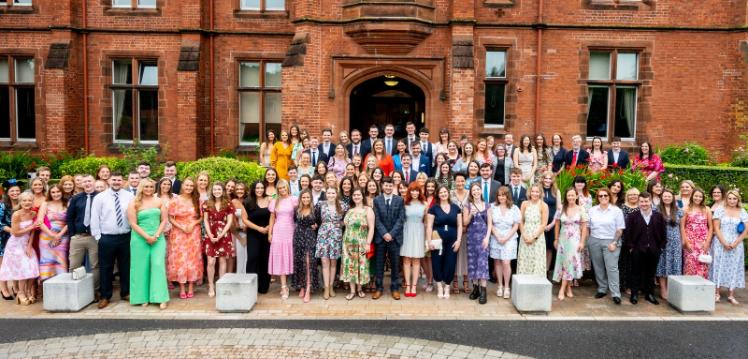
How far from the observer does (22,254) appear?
826cm

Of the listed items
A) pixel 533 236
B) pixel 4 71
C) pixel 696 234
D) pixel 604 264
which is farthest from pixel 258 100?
pixel 696 234

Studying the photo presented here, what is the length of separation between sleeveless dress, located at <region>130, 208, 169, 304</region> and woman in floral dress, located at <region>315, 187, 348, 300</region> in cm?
219

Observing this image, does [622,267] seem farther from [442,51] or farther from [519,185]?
[442,51]

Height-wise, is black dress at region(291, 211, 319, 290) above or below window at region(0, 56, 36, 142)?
below

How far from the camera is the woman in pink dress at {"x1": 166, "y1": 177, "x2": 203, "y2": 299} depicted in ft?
27.5

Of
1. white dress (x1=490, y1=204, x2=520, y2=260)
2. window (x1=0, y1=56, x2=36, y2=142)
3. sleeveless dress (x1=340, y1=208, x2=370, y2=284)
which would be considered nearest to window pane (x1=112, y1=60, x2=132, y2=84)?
window (x1=0, y1=56, x2=36, y2=142)

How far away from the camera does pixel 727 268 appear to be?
27.7 ft

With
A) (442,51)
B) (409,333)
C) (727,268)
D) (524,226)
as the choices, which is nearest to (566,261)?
(524,226)

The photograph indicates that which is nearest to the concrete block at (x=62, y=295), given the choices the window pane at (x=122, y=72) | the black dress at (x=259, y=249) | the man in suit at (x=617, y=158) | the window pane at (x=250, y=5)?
the black dress at (x=259, y=249)

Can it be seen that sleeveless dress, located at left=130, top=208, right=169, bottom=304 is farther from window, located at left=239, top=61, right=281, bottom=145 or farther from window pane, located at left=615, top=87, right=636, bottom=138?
window pane, located at left=615, top=87, right=636, bottom=138

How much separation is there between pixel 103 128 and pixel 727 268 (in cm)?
1603

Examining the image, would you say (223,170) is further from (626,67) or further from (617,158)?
(626,67)

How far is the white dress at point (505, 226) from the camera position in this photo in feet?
27.7

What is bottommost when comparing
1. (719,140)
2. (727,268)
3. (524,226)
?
(727,268)
